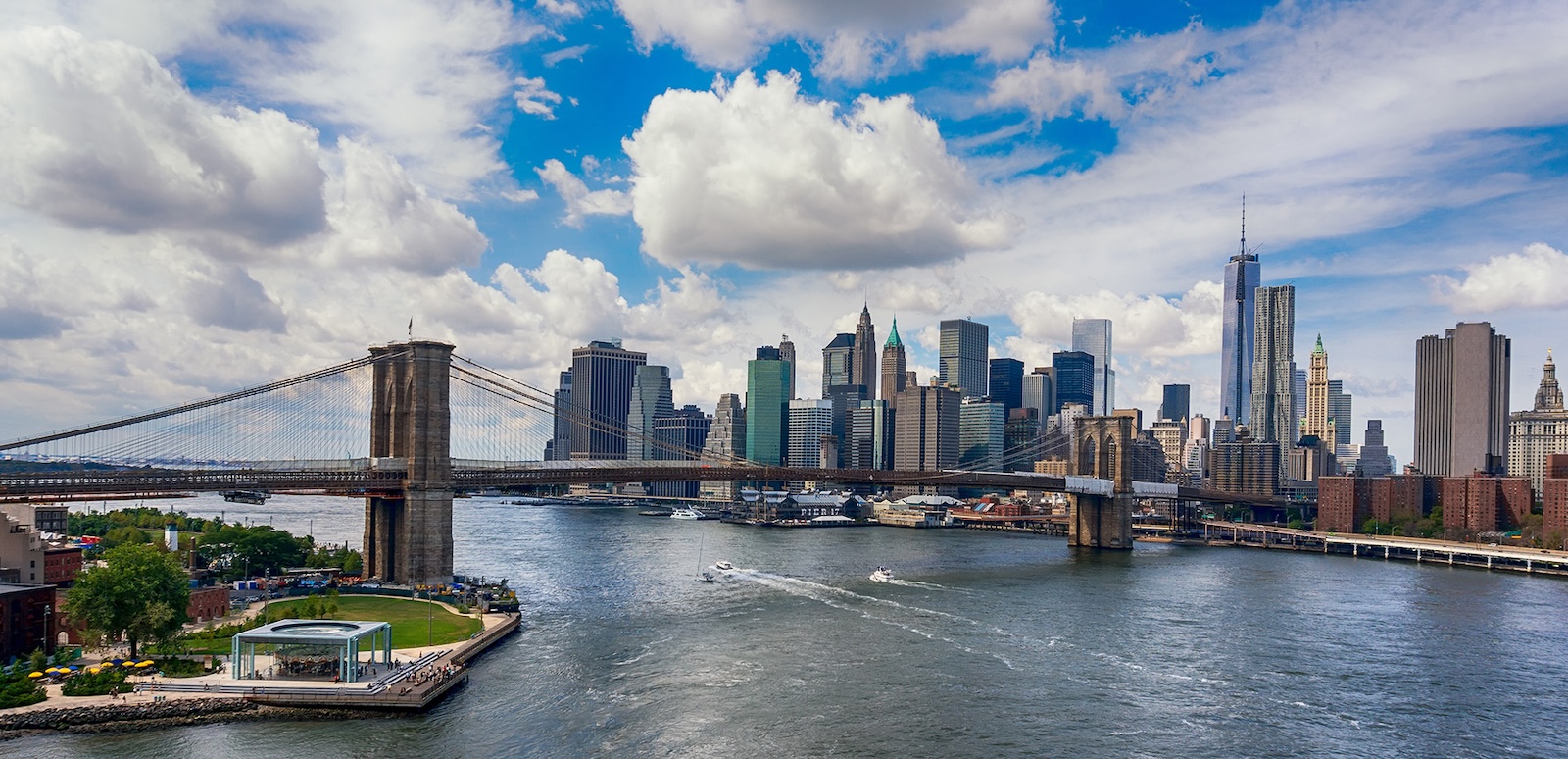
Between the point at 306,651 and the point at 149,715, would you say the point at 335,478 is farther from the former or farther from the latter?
the point at 149,715

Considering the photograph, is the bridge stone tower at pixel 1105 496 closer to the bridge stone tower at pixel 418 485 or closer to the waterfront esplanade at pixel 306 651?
the bridge stone tower at pixel 418 485

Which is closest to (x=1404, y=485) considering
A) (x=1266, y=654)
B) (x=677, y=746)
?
(x=1266, y=654)

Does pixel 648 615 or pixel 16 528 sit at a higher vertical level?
pixel 16 528

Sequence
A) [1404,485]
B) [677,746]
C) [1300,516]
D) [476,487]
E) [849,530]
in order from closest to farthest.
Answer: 1. [677,746]
2. [476,487]
3. [1404,485]
4. [849,530]
5. [1300,516]

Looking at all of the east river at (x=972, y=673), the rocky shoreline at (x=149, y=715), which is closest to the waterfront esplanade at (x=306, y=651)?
the rocky shoreline at (x=149, y=715)

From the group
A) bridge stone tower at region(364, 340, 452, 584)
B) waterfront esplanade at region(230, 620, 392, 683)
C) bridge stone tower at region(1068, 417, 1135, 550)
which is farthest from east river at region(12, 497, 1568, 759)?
bridge stone tower at region(1068, 417, 1135, 550)

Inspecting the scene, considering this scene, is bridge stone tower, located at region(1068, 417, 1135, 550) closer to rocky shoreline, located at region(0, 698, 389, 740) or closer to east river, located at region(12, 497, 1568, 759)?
east river, located at region(12, 497, 1568, 759)

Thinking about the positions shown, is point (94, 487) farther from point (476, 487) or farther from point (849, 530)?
point (849, 530)
